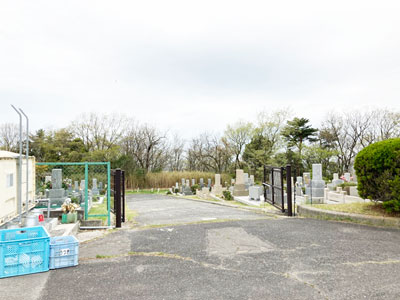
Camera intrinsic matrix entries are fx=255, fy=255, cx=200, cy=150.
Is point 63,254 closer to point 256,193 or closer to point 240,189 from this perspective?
point 256,193

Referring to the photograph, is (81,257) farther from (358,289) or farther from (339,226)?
(339,226)

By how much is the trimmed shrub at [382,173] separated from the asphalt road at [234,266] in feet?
3.21

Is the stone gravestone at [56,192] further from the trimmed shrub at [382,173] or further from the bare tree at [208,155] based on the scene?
the bare tree at [208,155]

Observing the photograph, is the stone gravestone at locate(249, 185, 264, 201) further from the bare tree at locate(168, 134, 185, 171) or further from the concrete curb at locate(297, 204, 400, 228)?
the bare tree at locate(168, 134, 185, 171)

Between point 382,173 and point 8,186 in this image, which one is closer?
Answer: point 8,186

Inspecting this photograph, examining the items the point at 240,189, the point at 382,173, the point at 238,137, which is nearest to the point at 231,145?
the point at 238,137

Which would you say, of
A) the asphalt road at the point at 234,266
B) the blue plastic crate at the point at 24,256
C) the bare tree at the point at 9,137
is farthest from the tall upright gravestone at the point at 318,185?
the bare tree at the point at 9,137

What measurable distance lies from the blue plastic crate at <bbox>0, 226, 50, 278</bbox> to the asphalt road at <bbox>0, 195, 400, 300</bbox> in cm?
18

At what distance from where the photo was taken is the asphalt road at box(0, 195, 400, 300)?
3.35m

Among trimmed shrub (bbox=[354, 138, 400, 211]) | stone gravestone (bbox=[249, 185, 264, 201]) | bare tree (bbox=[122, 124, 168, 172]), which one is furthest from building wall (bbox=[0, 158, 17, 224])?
bare tree (bbox=[122, 124, 168, 172])

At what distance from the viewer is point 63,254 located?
Result: 4.29 m

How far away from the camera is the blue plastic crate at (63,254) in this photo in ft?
13.9

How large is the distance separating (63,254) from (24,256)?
0.55 m

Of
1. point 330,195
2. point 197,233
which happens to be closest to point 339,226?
point 197,233
